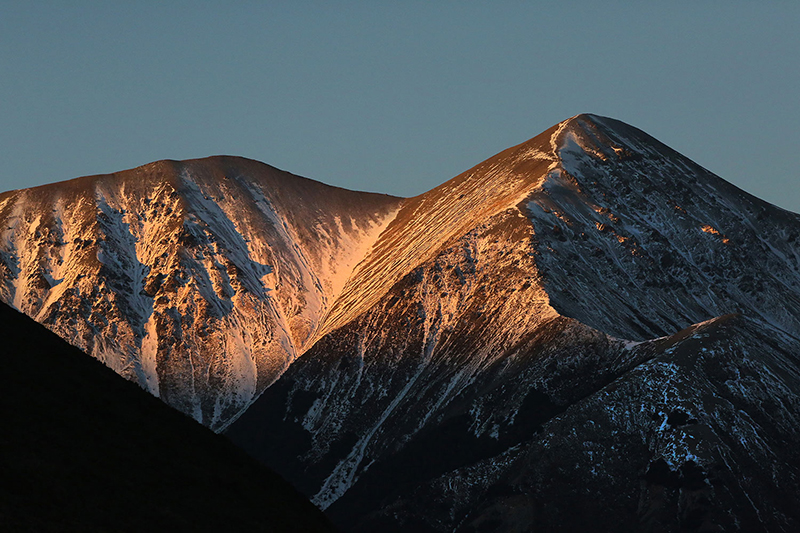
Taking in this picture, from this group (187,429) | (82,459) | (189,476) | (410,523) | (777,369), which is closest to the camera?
(82,459)

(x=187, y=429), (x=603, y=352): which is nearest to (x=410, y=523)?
(x=603, y=352)

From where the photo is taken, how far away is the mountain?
39156 millimetres

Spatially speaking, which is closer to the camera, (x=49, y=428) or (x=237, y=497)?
(x=49, y=428)

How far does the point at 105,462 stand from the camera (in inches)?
1713

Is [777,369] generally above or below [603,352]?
below

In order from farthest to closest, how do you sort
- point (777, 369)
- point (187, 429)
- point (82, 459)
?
point (777, 369) → point (187, 429) → point (82, 459)

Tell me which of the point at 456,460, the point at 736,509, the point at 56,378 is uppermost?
the point at 456,460

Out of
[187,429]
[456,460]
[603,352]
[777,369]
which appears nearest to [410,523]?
[456,460]

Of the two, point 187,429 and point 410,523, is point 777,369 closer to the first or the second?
point 410,523

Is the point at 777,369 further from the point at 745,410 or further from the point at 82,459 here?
the point at 82,459

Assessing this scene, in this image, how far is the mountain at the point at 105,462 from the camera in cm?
3916

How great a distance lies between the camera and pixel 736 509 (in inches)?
6467

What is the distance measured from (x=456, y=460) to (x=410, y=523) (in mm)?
12968

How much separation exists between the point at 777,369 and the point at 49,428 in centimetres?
16855
